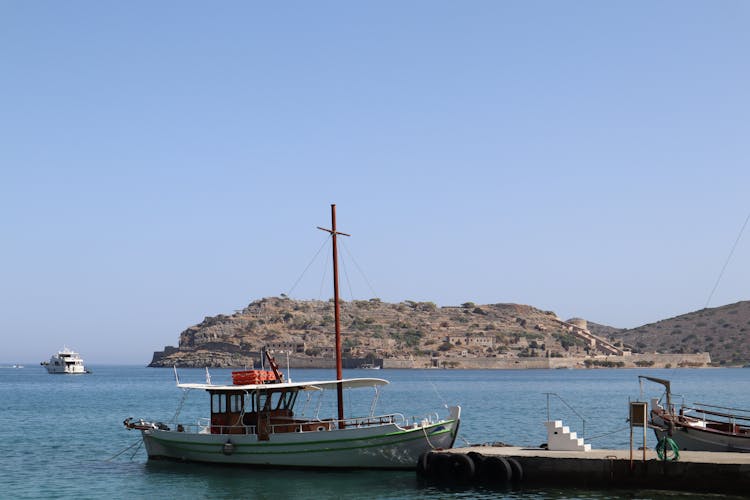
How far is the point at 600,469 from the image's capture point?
3027 centimetres

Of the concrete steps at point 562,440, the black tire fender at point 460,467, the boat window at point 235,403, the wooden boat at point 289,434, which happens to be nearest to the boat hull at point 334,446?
the wooden boat at point 289,434

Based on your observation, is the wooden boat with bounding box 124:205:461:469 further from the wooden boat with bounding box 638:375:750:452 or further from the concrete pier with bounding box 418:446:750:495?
the wooden boat with bounding box 638:375:750:452

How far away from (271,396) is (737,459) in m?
17.7

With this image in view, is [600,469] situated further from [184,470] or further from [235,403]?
[184,470]

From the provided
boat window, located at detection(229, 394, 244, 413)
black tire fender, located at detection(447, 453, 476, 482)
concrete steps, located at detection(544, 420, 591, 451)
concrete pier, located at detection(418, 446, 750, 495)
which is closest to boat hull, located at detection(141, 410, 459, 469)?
boat window, located at detection(229, 394, 244, 413)

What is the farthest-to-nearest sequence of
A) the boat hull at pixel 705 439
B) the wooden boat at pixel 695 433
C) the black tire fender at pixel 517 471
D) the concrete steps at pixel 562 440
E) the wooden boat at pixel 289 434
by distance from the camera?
the wooden boat at pixel 289 434
the wooden boat at pixel 695 433
the boat hull at pixel 705 439
the concrete steps at pixel 562 440
the black tire fender at pixel 517 471

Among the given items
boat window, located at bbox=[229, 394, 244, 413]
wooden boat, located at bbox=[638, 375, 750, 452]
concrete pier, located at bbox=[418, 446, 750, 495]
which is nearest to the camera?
concrete pier, located at bbox=[418, 446, 750, 495]

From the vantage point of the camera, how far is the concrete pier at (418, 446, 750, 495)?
2870 cm

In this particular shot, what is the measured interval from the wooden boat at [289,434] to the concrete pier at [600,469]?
1.54m

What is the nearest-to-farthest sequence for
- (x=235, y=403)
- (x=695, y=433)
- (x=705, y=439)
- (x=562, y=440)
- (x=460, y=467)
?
1. (x=460, y=467)
2. (x=562, y=440)
3. (x=705, y=439)
4. (x=695, y=433)
5. (x=235, y=403)

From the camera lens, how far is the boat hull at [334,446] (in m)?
34.5

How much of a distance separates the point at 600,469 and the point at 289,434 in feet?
40.3

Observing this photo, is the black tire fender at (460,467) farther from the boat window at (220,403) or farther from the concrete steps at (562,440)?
the boat window at (220,403)

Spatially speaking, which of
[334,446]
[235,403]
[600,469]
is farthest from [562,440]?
[235,403]
